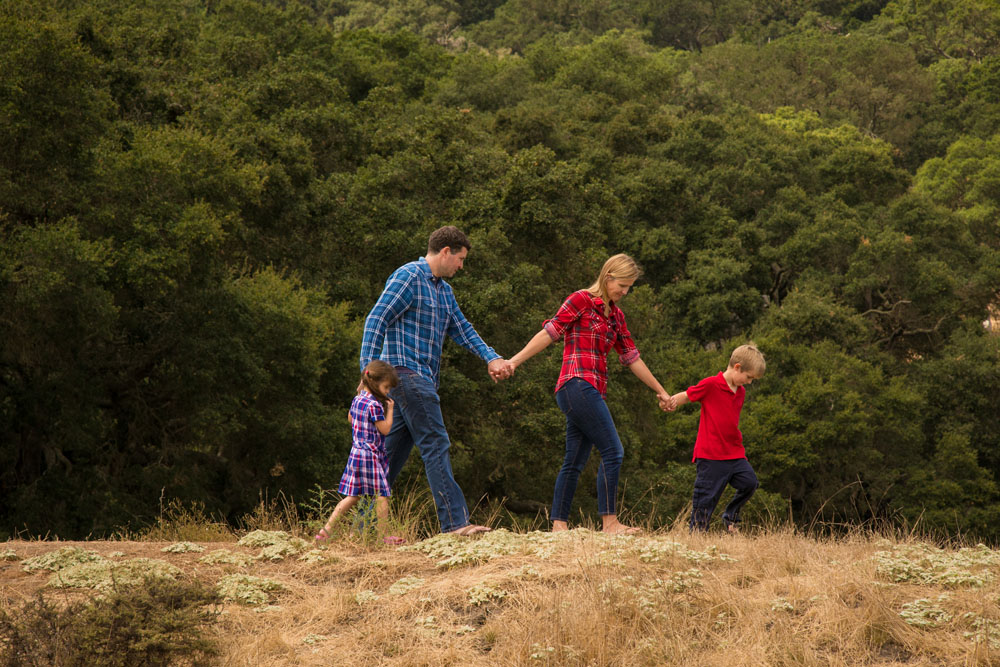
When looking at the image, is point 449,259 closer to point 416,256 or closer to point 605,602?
point 605,602

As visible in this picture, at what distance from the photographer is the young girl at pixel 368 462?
5.88m

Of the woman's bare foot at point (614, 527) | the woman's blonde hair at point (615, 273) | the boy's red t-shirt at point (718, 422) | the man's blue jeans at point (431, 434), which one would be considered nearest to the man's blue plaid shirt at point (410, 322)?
the man's blue jeans at point (431, 434)

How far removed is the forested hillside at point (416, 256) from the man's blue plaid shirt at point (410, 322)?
321cm

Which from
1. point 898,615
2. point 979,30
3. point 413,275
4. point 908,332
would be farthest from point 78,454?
point 979,30

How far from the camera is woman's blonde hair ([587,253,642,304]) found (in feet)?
19.7

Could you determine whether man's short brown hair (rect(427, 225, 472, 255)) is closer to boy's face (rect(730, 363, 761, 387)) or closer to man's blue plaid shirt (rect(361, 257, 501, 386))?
man's blue plaid shirt (rect(361, 257, 501, 386))

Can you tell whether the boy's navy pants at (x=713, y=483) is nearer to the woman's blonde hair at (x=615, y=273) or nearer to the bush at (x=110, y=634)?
the woman's blonde hair at (x=615, y=273)

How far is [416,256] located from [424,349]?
39.4ft

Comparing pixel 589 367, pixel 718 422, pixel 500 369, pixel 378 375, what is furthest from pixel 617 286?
pixel 378 375

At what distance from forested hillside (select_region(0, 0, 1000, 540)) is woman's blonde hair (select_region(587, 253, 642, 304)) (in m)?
2.40

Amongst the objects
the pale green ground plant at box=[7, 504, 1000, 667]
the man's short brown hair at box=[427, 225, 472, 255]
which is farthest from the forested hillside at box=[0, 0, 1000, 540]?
the man's short brown hair at box=[427, 225, 472, 255]

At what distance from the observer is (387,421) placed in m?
5.88

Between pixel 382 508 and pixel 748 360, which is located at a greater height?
pixel 748 360

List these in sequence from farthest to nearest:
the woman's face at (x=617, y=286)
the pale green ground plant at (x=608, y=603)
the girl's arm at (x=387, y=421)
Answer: the woman's face at (x=617, y=286) < the girl's arm at (x=387, y=421) < the pale green ground plant at (x=608, y=603)
